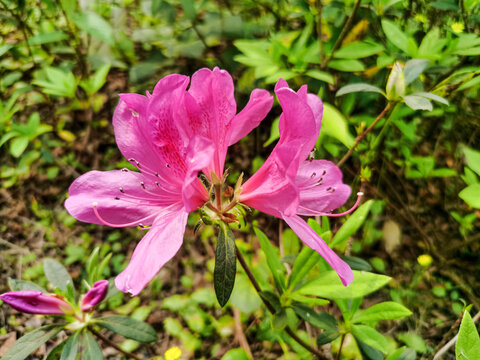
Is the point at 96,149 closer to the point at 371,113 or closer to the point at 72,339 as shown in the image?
the point at 72,339

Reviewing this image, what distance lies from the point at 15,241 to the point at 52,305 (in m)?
1.55

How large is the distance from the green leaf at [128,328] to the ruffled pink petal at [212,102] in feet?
2.51

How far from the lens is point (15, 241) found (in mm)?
2271

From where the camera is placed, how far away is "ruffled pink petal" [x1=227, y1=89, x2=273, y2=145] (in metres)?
0.82

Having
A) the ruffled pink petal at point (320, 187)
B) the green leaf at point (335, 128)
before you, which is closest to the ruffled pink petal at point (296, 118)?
the ruffled pink petal at point (320, 187)

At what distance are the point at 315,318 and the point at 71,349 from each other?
2.65 feet

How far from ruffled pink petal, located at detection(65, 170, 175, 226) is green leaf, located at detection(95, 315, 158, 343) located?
532mm

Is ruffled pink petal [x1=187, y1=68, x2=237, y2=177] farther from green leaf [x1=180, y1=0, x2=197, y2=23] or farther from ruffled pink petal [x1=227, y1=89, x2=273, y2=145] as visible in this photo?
green leaf [x1=180, y1=0, x2=197, y2=23]

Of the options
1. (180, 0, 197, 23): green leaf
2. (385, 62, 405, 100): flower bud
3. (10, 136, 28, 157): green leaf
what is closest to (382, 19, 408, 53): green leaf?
(385, 62, 405, 100): flower bud

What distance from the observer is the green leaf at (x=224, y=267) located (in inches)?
31.9

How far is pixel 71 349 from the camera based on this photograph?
111 centimetres

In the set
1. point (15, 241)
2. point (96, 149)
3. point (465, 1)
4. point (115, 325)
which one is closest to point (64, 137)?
point (96, 149)

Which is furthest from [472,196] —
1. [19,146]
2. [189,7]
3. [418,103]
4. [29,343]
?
[19,146]

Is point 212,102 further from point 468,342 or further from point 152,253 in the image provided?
point 468,342
